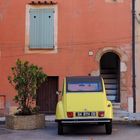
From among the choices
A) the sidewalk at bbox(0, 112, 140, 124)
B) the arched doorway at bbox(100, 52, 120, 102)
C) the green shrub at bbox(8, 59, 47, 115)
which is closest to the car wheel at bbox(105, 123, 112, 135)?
the green shrub at bbox(8, 59, 47, 115)

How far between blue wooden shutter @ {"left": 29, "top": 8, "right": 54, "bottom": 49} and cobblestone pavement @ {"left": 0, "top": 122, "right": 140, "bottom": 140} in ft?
22.6

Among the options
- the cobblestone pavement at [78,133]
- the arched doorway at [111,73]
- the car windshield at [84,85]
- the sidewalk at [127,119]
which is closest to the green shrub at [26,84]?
the cobblestone pavement at [78,133]

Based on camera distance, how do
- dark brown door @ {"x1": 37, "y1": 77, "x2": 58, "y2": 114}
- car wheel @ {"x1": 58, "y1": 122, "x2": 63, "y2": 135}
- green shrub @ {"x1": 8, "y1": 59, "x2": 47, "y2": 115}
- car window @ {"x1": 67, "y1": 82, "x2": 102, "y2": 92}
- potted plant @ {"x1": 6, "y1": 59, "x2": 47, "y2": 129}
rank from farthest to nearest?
dark brown door @ {"x1": 37, "y1": 77, "x2": 58, "y2": 114} → green shrub @ {"x1": 8, "y1": 59, "x2": 47, "y2": 115} → potted plant @ {"x1": 6, "y1": 59, "x2": 47, "y2": 129} → car window @ {"x1": 67, "y1": 82, "x2": 102, "y2": 92} → car wheel @ {"x1": 58, "y1": 122, "x2": 63, "y2": 135}

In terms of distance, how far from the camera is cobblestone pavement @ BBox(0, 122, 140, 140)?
1603cm

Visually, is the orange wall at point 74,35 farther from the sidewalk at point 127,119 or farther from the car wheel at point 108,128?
the car wheel at point 108,128

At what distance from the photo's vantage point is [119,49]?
25.0m

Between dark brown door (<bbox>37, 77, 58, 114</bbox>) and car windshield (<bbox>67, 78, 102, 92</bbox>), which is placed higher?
car windshield (<bbox>67, 78, 102, 92</bbox>)

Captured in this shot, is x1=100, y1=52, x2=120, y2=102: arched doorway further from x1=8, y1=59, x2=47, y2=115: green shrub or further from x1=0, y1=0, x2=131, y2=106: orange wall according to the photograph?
x1=8, y1=59, x2=47, y2=115: green shrub

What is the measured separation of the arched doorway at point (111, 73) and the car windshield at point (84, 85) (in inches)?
281

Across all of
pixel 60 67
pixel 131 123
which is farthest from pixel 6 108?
pixel 131 123

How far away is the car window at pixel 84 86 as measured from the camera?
17752mm

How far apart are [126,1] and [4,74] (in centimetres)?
708

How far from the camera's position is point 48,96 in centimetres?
2566

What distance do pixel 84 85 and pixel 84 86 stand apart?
6 cm
